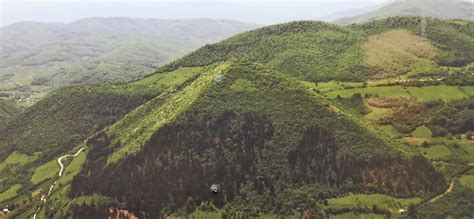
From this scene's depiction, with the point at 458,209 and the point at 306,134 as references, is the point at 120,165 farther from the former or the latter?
the point at 458,209

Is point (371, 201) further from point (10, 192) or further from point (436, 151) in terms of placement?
point (10, 192)

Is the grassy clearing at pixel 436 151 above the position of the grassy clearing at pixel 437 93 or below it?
below

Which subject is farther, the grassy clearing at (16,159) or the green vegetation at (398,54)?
the green vegetation at (398,54)

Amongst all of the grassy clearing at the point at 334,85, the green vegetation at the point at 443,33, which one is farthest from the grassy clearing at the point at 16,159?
the green vegetation at the point at 443,33

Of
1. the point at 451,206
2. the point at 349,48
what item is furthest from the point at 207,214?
the point at 349,48

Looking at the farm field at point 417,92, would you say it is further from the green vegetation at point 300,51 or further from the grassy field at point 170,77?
the grassy field at point 170,77
